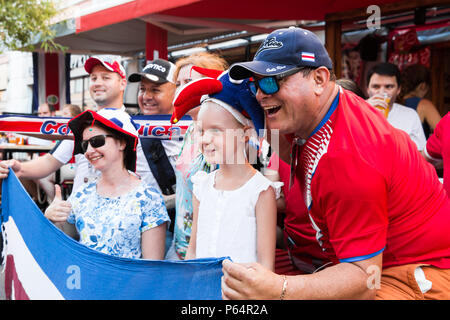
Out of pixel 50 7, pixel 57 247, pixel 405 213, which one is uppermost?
pixel 50 7

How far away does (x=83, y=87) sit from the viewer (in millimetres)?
16094

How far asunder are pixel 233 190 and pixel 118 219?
2.49 feet

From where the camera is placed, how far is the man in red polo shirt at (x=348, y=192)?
1.65 metres

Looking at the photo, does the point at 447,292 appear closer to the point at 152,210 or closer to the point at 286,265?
the point at 286,265

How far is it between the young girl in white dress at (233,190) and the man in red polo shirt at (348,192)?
21cm

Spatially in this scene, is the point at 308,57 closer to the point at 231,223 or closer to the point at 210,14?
the point at 231,223

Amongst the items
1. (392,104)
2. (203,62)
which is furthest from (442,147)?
(392,104)

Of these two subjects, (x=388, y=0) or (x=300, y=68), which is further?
(x=388, y=0)

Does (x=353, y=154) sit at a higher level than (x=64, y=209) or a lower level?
higher

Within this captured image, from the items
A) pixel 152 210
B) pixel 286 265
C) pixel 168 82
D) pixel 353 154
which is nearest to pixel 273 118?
pixel 353 154

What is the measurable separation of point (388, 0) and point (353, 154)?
430 cm

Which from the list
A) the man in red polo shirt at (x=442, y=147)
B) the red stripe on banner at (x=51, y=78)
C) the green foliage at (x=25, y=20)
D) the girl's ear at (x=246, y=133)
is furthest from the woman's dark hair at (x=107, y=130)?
the red stripe on banner at (x=51, y=78)

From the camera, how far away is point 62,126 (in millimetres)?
3344

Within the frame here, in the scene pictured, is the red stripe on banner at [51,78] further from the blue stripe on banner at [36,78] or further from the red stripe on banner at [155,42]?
the red stripe on banner at [155,42]
